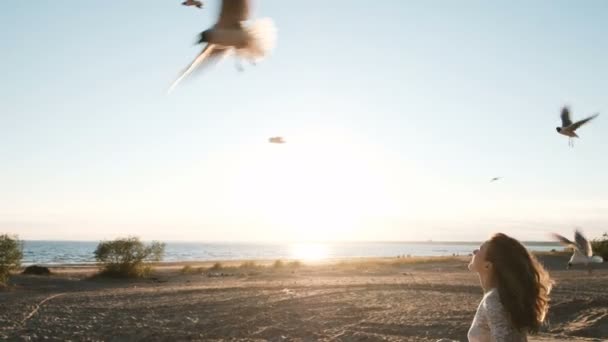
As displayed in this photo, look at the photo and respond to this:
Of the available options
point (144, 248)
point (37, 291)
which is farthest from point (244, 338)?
point (144, 248)

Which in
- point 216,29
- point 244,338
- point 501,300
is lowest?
point 244,338

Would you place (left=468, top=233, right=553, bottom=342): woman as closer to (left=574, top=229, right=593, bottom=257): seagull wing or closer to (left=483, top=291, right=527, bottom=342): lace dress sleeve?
(left=483, top=291, right=527, bottom=342): lace dress sleeve

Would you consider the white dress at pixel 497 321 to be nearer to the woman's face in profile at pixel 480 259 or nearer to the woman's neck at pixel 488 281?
the woman's neck at pixel 488 281

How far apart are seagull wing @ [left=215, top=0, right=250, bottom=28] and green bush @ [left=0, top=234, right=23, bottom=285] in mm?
16873

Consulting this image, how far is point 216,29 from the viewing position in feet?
14.1

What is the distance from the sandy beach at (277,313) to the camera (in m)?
10.2

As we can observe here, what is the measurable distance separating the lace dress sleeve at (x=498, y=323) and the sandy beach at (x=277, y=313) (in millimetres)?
3820

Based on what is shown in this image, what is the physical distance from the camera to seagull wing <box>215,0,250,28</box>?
4.19 m

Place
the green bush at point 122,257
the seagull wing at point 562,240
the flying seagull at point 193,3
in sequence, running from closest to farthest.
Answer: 1. the flying seagull at point 193,3
2. the seagull wing at point 562,240
3. the green bush at point 122,257

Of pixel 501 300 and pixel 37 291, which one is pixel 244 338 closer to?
pixel 501 300

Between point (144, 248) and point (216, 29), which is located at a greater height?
point (216, 29)

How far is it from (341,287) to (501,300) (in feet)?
44.4

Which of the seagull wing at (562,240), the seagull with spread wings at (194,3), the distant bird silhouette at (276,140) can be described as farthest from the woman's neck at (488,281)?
the seagull wing at (562,240)

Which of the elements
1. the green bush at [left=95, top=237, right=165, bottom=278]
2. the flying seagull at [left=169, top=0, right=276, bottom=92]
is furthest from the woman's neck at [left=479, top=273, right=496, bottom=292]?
the green bush at [left=95, top=237, right=165, bottom=278]
